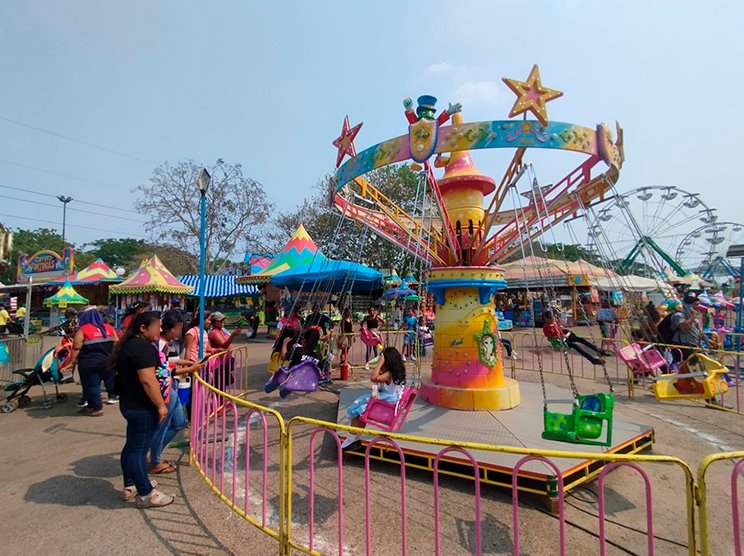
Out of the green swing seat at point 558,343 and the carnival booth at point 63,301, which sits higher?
the carnival booth at point 63,301

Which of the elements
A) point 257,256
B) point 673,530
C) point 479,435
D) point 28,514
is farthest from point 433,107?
point 257,256

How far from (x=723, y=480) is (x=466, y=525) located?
2936mm

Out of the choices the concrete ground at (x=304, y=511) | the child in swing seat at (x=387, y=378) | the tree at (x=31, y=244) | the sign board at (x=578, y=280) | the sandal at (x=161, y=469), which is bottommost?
the concrete ground at (x=304, y=511)

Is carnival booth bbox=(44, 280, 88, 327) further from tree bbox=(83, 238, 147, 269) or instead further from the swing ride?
tree bbox=(83, 238, 147, 269)

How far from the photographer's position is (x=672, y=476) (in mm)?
4055

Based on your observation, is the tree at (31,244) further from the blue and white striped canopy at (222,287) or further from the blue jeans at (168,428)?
the blue jeans at (168,428)

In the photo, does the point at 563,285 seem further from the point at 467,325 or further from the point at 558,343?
the point at 467,325

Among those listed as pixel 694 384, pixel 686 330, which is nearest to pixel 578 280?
pixel 686 330

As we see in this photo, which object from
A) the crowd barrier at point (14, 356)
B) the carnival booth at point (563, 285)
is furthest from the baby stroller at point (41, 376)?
the carnival booth at point (563, 285)

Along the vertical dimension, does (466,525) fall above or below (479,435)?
below

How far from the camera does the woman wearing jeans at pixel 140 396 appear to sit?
10.3 feet

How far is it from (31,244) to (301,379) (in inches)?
2311

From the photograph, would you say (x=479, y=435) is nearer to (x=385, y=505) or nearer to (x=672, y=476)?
(x=385, y=505)

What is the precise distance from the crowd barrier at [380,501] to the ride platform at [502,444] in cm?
12
